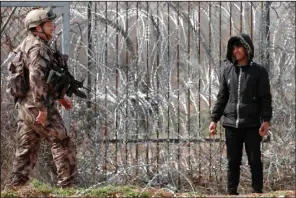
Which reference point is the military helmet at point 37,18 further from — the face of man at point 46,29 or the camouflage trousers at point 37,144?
the camouflage trousers at point 37,144

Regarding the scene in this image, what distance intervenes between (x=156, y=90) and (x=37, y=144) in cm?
179

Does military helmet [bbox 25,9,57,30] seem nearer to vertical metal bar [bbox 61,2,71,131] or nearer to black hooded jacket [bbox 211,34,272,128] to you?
vertical metal bar [bbox 61,2,71,131]

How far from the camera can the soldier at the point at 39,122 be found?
7664 mm

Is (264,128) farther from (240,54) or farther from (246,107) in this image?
(240,54)

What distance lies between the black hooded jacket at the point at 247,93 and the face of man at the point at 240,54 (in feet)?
0.12

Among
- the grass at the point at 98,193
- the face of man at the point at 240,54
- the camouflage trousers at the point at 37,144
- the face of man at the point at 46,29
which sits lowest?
the grass at the point at 98,193

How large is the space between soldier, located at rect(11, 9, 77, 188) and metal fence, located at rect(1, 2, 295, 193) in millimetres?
1275

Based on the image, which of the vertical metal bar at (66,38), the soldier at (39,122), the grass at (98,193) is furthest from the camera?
the vertical metal bar at (66,38)

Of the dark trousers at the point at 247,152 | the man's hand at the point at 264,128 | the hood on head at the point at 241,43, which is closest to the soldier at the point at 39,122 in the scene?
the dark trousers at the point at 247,152

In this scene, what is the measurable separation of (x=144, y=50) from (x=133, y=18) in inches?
20.3

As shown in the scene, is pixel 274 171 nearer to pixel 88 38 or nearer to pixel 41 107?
pixel 88 38

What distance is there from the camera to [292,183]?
9.39 metres

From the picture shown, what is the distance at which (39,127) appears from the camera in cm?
778

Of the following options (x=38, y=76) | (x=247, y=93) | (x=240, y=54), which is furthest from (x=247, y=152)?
(x=38, y=76)
